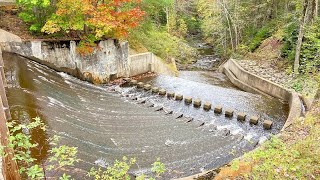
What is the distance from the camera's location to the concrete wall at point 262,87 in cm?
1043

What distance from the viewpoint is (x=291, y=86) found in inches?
489

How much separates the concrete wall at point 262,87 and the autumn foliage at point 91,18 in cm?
735

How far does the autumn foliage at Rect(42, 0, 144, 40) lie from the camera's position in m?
12.9

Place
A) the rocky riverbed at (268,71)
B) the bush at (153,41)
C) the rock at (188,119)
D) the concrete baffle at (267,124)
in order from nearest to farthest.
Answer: the concrete baffle at (267,124) → the rock at (188,119) → the rocky riverbed at (268,71) → the bush at (153,41)

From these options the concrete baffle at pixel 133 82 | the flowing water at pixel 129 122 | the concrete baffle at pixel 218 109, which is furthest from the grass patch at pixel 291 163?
the concrete baffle at pixel 133 82

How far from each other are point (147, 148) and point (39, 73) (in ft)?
21.9

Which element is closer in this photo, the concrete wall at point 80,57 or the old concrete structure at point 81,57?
the old concrete structure at point 81,57

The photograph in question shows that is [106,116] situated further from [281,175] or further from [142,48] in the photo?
[142,48]

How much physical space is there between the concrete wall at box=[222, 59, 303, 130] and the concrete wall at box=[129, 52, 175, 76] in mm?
4903

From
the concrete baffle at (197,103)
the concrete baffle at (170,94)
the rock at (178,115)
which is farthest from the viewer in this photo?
the concrete baffle at (170,94)

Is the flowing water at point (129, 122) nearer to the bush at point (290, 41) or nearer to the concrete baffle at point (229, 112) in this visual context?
the concrete baffle at point (229, 112)

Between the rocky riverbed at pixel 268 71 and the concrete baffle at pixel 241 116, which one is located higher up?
the rocky riverbed at pixel 268 71

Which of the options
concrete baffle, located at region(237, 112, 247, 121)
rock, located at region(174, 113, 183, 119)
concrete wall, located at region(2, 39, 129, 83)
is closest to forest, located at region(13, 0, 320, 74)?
concrete wall, located at region(2, 39, 129, 83)

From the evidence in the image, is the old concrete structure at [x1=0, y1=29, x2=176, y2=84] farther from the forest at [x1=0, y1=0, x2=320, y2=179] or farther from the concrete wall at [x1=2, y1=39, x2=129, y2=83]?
the forest at [x1=0, y1=0, x2=320, y2=179]
